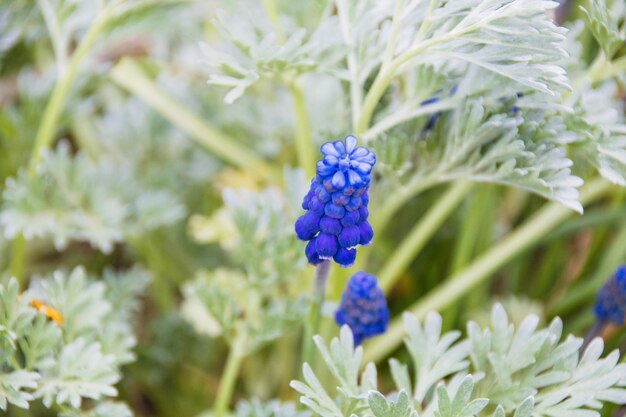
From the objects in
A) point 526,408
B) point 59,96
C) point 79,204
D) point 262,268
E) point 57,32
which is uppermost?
point 57,32

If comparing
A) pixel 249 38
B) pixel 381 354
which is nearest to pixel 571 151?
pixel 381 354

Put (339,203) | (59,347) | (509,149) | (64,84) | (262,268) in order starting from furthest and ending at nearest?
(64,84), (262,268), (59,347), (509,149), (339,203)

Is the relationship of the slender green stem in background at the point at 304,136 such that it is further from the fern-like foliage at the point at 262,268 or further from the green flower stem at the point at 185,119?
the green flower stem at the point at 185,119

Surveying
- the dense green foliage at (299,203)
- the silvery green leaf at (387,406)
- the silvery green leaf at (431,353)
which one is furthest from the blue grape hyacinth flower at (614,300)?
the silvery green leaf at (387,406)

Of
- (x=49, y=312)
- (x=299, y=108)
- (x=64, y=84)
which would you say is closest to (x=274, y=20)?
(x=299, y=108)

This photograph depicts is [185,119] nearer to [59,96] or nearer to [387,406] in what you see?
[59,96]

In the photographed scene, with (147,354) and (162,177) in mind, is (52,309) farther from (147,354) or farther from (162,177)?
A: (162,177)

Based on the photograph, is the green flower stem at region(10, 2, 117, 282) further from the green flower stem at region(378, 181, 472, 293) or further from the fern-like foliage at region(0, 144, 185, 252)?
the green flower stem at region(378, 181, 472, 293)
